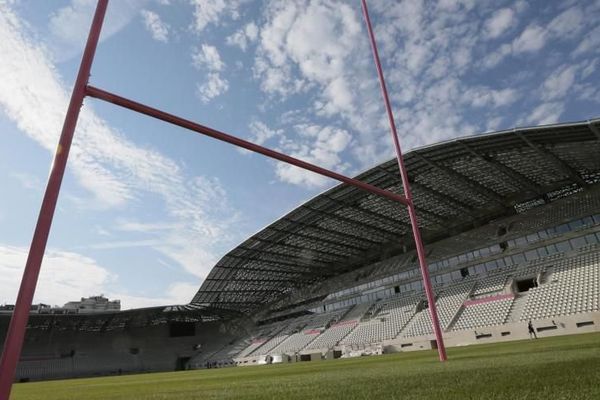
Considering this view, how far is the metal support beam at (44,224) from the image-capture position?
9.18ft

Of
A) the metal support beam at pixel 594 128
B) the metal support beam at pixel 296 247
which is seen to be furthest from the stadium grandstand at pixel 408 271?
the metal support beam at pixel 296 247

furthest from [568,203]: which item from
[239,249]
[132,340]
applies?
[132,340]

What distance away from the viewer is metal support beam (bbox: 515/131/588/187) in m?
21.1

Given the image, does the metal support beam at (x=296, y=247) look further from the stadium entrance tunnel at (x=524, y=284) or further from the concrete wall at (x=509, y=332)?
the stadium entrance tunnel at (x=524, y=284)

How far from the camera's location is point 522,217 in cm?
2980

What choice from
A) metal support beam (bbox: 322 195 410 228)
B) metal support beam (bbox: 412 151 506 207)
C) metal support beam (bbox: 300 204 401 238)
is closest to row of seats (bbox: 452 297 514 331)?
metal support beam (bbox: 412 151 506 207)

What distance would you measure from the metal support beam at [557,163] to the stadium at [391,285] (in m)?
0.11

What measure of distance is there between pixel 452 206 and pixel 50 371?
5103 centimetres

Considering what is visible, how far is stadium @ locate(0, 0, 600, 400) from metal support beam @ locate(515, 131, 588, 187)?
4.3 inches

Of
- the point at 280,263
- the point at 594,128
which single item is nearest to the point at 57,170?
the point at 594,128

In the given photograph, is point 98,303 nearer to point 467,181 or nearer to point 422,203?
point 422,203

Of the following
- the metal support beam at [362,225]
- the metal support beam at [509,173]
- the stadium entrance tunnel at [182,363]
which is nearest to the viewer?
the metal support beam at [509,173]

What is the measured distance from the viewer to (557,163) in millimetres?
23734

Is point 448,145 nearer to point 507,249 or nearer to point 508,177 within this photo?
point 508,177
